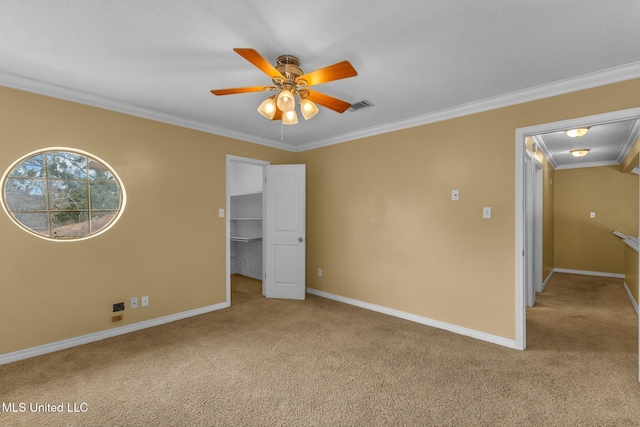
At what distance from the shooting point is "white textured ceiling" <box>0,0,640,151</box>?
178 cm

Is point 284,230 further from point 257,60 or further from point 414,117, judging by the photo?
point 257,60

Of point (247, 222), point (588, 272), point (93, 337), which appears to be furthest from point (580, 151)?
point (93, 337)

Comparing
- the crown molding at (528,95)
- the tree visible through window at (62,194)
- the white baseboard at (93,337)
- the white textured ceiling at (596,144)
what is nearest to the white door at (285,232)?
the white baseboard at (93,337)

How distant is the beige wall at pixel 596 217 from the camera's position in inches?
245

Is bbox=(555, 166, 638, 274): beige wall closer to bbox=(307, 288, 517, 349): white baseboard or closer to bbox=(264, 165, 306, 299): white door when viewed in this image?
bbox=(307, 288, 517, 349): white baseboard

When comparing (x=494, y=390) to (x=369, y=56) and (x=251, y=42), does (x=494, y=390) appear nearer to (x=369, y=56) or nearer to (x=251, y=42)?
(x=369, y=56)

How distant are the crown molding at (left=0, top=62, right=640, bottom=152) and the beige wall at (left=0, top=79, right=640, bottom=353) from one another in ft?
0.22

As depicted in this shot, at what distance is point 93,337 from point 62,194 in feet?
4.85

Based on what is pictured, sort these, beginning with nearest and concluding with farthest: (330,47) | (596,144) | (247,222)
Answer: (330,47), (596,144), (247,222)

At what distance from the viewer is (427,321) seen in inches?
142

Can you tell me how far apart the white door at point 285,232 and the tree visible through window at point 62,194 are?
2.05m

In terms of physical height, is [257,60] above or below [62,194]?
above

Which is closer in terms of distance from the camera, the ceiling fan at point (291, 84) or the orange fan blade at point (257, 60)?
the orange fan blade at point (257, 60)

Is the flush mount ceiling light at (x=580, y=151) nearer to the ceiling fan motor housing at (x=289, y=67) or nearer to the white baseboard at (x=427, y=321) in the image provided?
the white baseboard at (x=427, y=321)
